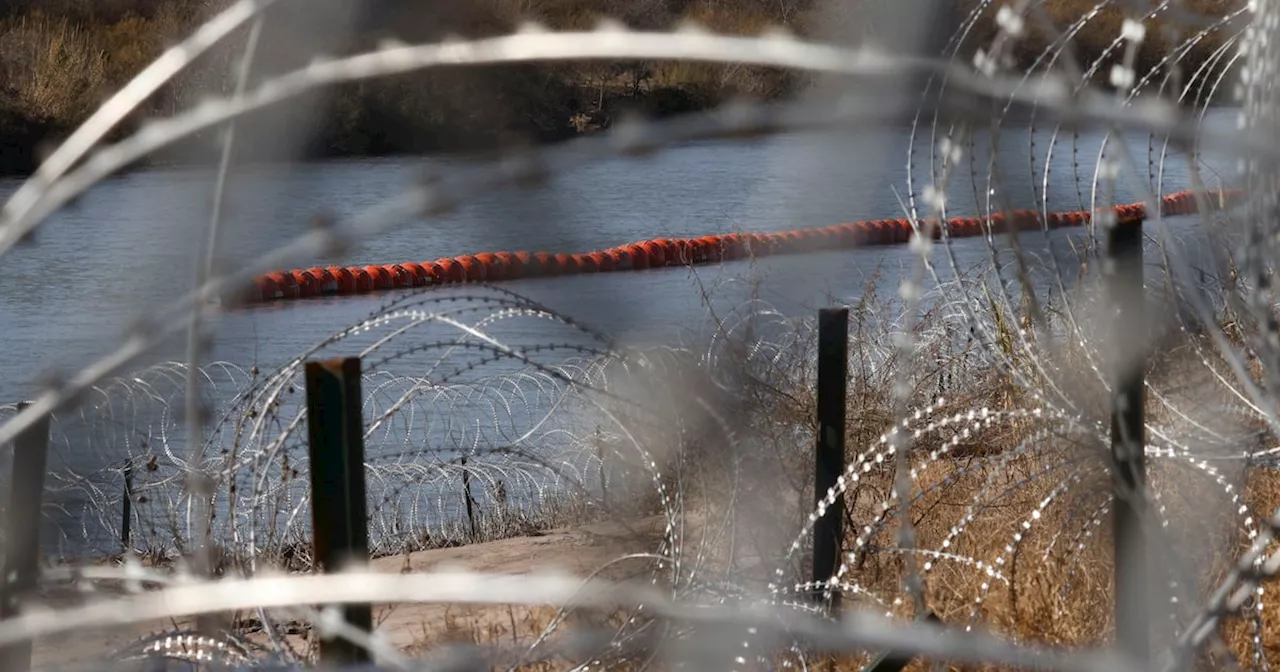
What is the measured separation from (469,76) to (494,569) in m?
3.61

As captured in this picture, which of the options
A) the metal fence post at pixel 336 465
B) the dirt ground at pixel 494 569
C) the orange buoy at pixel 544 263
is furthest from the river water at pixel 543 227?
the dirt ground at pixel 494 569

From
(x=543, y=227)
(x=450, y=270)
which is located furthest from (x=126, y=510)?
(x=450, y=270)

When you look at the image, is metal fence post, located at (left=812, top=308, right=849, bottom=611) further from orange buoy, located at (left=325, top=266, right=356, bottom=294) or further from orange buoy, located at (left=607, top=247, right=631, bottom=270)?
orange buoy, located at (left=325, top=266, right=356, bottom=294)

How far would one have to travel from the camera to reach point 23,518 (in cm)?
210

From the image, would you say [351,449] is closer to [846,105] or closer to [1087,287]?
[846,105]

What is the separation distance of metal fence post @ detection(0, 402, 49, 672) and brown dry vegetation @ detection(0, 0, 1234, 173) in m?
0.54

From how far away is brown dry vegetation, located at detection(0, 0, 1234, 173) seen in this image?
1.05 m

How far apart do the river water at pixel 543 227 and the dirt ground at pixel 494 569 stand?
0.53 meters

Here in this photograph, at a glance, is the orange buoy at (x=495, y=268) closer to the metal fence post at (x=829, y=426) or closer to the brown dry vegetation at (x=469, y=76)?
the brown dry vegetation at (x=469, y=76)

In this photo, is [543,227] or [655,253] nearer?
[543,227]

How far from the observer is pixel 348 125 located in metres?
1.89

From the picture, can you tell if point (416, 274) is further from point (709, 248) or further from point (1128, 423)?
point (1128, 423)

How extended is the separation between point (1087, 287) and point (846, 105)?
4.24m

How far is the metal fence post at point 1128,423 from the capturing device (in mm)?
2479
